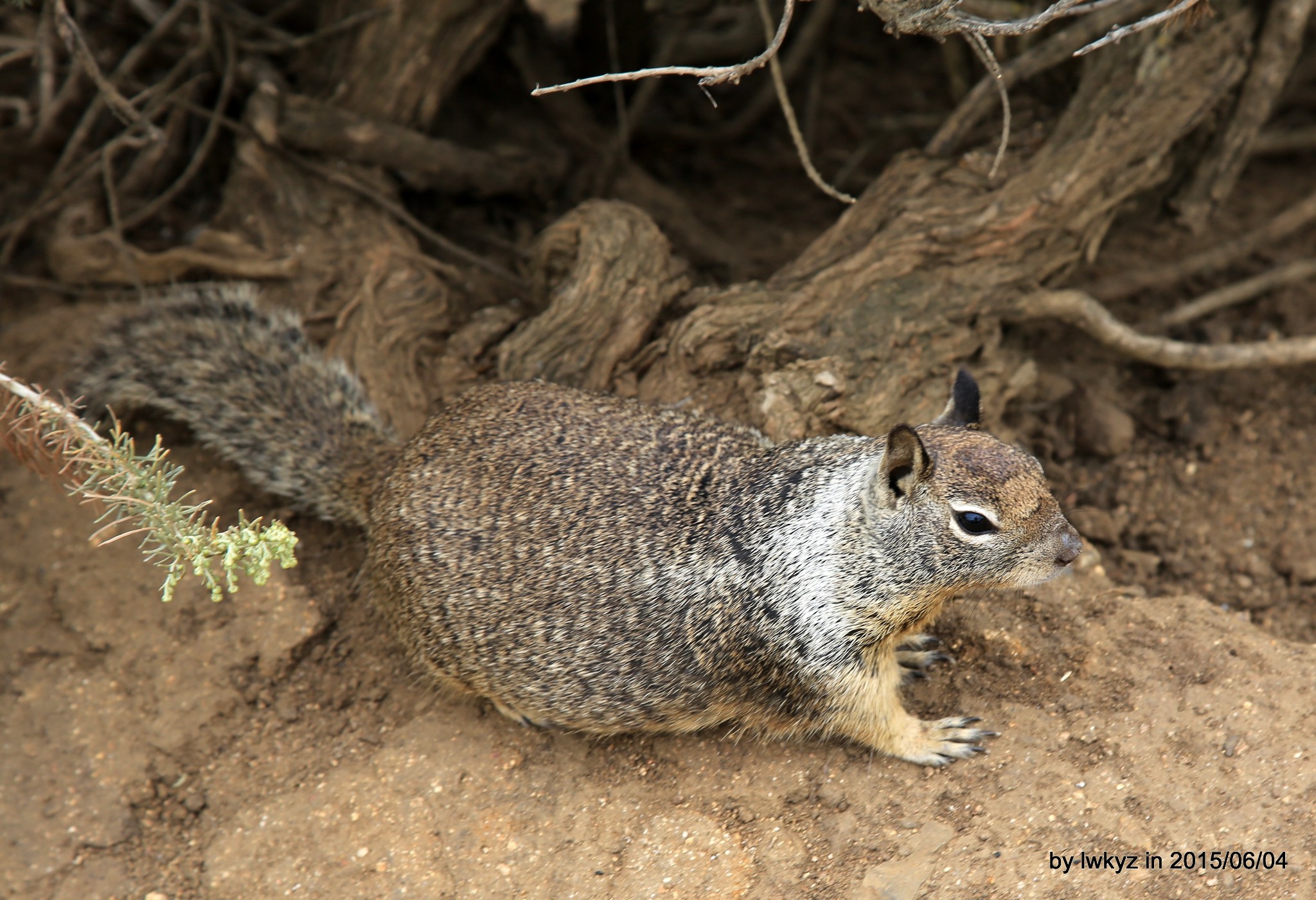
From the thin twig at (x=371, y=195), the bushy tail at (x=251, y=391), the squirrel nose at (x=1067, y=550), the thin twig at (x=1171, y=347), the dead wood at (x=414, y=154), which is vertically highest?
the thin twig at (x=1171, y=347)

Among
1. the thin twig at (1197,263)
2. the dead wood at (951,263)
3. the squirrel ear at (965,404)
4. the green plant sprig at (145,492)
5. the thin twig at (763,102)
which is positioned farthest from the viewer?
the thin twig at (763,102)

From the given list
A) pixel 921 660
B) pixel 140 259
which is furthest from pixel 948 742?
pixel 140 259

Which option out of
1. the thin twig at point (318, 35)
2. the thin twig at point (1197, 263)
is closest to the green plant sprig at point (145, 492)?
the thin twig at point (318, 35)

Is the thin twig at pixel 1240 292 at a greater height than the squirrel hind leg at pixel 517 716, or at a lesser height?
greater

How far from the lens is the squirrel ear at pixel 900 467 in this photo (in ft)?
9.96

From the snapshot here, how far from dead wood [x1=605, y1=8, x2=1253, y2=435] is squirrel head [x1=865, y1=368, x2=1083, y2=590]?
1.08m

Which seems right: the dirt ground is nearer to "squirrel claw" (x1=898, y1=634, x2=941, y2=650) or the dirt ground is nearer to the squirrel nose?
"squirrel claw" (x1=898, y1=634, x2=941, y2=650)

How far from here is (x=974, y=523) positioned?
10.2 feet

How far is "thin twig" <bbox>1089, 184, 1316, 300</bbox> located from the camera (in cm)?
520

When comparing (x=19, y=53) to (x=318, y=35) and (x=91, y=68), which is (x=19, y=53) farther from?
(x=318, y=35)

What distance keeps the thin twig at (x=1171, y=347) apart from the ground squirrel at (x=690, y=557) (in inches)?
60.1

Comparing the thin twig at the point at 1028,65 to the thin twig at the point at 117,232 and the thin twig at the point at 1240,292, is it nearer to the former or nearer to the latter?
the thin twig at the point at 1240,292

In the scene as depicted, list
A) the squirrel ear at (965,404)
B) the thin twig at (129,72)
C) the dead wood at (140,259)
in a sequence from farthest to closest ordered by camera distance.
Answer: the thin twig at (129,72) < the dead wood at (140,259) < the squirrel ear at (965,404)

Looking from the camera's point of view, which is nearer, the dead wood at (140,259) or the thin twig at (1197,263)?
the dead wood at (140,259)
